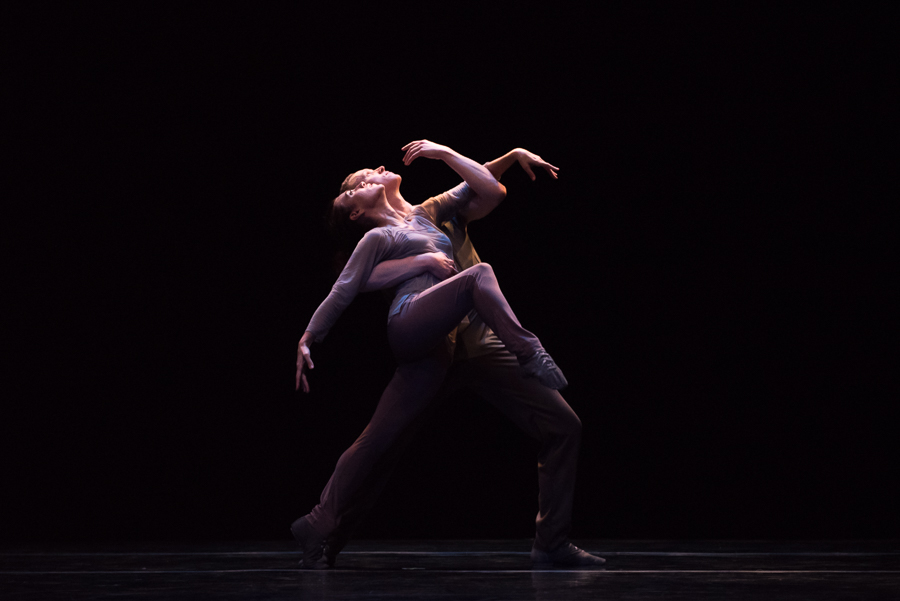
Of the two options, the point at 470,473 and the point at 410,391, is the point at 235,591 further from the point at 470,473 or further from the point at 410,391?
the point at 470,473

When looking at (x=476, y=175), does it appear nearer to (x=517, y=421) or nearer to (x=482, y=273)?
(x=482, y=273)

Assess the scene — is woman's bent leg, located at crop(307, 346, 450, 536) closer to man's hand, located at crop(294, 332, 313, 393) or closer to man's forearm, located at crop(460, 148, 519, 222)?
man's hand, located at crop(294, 332, 313, 393)

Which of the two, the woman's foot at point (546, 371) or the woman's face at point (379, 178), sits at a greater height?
the woman's face at point (379, 178)

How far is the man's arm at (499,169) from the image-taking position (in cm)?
308

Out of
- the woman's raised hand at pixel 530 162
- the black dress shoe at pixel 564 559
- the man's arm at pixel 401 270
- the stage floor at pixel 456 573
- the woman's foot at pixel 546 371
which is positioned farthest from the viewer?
the woman's raised hand at pixel 530 162

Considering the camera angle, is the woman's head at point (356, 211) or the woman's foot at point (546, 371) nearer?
the woman's foot at point (546, 371)

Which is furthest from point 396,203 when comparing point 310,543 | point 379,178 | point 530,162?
point 310,543

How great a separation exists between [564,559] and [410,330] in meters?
0.81

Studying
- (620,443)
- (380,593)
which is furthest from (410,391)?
(620,443)

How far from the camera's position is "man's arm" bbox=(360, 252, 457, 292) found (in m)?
2.91

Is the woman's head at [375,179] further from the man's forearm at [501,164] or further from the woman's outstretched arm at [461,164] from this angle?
the man's forearm at [501,164]

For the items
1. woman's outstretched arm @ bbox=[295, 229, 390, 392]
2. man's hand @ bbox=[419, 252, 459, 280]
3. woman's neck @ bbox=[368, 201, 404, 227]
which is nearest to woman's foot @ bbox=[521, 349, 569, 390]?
man's hand @ bbox=[419, 252, 459, 280]

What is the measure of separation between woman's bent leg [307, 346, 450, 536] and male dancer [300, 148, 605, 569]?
0.05 metres

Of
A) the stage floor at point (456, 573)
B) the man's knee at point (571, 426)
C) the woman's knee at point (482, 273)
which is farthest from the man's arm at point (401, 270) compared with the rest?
the stage floor at point (456, 573)
